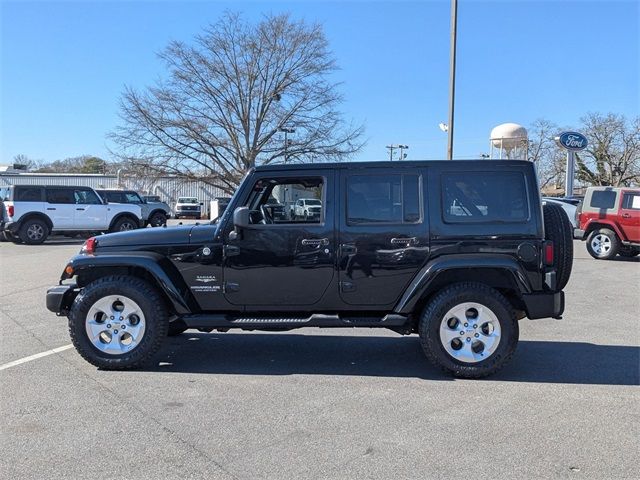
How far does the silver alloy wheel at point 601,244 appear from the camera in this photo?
14805 millimetres

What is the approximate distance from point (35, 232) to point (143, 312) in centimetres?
1563

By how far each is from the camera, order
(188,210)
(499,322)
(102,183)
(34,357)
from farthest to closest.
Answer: (102,183) → (188,210) → (34,357) → (499,322)

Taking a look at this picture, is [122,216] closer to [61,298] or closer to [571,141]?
[61,298]

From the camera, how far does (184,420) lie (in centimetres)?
424

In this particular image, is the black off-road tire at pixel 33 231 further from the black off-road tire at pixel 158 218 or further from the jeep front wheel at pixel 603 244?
the jeep front wheel at pixel 603 244

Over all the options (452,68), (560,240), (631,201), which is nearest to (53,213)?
(452,68)

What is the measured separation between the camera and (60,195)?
19.5 meters

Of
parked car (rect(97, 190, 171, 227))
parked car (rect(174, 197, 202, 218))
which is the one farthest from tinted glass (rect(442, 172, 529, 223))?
parked car (rect(174, 197, 202, 218))

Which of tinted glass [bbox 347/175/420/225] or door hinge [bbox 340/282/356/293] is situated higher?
tinted glass [bbox 347/175/420/225]

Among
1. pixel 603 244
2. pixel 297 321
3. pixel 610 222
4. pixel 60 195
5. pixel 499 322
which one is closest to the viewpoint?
pixel 499 322

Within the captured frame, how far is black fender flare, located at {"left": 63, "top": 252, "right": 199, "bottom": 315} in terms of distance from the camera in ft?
17.5

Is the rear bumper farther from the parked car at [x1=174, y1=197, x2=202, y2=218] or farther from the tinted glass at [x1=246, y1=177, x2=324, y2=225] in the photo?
the parked car at [x1=174, y1=197, x2=202, y2=218]

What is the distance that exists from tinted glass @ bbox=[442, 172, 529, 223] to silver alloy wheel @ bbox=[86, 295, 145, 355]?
9.96 feet

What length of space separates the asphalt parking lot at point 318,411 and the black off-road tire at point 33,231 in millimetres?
13377
